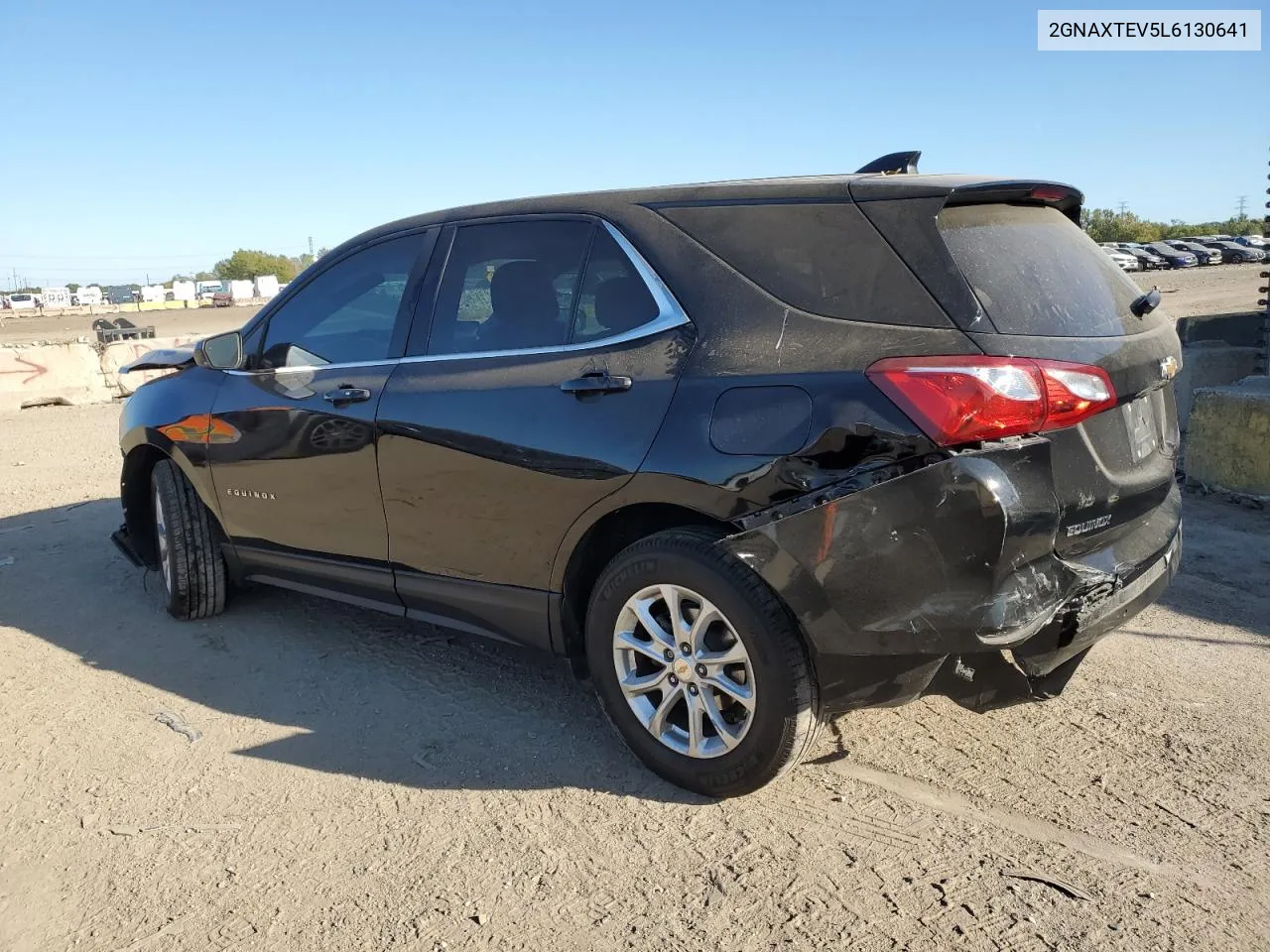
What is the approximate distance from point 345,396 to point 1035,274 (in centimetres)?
256

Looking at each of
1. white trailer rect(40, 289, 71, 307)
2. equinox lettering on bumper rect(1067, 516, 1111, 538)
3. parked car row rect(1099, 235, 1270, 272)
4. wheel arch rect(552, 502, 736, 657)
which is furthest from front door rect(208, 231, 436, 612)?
white trailer rect(40, 289, 71, 307)

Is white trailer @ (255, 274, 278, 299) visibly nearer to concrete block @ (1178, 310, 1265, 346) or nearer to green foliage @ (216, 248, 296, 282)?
green foliage @ (216, 248, 296, 282)

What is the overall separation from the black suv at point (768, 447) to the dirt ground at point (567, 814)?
32 cm

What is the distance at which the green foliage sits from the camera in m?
125

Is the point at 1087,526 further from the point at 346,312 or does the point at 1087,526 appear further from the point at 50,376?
the point at 50,376

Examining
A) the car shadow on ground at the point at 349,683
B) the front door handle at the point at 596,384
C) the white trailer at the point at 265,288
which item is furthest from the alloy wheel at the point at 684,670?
the white trailer at the point at 265,288

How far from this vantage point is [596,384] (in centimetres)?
316

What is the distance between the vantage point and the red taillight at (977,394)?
8.43 feet

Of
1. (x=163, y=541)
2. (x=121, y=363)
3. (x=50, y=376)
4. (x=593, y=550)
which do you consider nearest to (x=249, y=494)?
(x=163, y=541)

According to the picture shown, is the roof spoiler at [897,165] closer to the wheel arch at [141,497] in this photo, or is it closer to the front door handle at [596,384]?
the front door handle at [596,384]

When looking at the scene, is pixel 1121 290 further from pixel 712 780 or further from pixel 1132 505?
pixel 712 780

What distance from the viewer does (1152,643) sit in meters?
4.16

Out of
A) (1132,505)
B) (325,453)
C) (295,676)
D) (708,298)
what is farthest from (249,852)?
(1132,505)

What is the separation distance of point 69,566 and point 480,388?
3798mm
